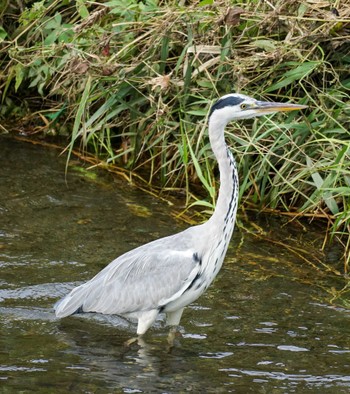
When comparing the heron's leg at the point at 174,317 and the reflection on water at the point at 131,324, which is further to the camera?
the heron's leg at the point at 174,317

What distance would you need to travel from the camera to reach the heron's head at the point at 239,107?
574 cm

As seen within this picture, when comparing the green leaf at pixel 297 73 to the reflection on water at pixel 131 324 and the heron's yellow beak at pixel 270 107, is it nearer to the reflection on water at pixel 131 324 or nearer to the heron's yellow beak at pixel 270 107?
the reflection on water at pixel 131 324

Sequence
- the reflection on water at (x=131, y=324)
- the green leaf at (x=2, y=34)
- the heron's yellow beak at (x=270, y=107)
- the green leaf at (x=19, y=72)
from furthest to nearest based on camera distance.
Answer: the green leaf at (x=2, y=34), the green leaf at (x=19, y=72), the heron's yellow beak at (x=270, y=107), the reflection on water at (x=131, y=324)

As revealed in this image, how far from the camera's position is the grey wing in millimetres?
5672

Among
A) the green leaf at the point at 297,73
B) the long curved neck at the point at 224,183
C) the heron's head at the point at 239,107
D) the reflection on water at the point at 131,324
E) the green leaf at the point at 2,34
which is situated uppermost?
the green leaf at the point at 2,34

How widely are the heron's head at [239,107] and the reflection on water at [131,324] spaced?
125 centimetres

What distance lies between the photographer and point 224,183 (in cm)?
578

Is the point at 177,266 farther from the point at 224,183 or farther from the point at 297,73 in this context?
the point at 297,73

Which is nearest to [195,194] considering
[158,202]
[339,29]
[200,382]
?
[158,202]

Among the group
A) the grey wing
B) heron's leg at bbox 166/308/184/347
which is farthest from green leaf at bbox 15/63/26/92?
heron's leg at bbox 166/308/184/347

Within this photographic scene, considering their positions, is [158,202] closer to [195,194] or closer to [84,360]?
[195,194]

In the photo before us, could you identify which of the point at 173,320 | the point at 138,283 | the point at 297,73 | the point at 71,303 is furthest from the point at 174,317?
the point at 297,73

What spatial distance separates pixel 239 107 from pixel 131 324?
154 centimetres

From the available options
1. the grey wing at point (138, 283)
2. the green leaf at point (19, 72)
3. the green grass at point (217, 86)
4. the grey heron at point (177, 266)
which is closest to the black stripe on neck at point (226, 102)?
the grey heron at point (177, 266)
